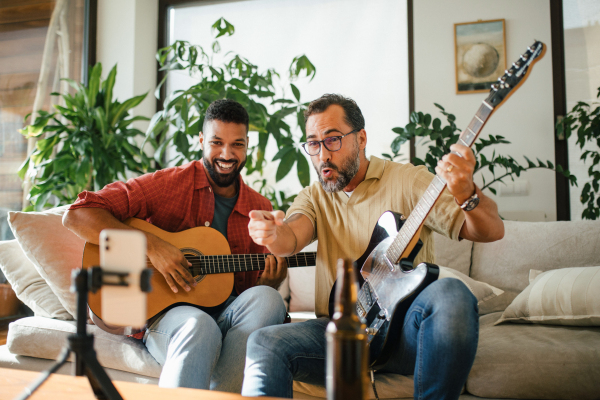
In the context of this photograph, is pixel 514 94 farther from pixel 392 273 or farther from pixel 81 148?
pixel 81 148

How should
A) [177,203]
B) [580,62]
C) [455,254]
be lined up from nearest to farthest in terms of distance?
[177,203] < [455,254] < [580,62]

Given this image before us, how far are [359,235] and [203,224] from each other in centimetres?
63

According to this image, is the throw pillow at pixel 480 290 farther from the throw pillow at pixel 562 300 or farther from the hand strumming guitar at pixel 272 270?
the hand strumming guitar at pixel 272 270

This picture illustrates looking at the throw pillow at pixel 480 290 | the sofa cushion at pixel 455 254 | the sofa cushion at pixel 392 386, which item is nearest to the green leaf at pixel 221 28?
the sofa cushion at pixel 455 254

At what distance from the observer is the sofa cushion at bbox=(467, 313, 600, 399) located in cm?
133

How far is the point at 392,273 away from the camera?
116cm

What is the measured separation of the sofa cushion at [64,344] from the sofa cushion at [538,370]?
1.06 meters

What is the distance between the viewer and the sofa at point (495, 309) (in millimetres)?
1351

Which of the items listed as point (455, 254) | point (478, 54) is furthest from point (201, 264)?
point (478, 54)

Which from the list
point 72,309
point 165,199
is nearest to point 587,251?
point 165,199

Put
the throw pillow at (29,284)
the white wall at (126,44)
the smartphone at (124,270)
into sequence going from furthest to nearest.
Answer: the white wall at (126,44), the throw pillow at (29,284), the smartphone at (124,270)

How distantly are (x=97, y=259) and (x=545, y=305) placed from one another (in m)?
1.60

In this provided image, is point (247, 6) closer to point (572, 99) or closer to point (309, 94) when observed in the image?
point (309, 94)

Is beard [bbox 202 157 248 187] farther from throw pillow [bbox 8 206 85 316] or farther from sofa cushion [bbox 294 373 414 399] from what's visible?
sofa cushion [bbox 294 373 414 399]
